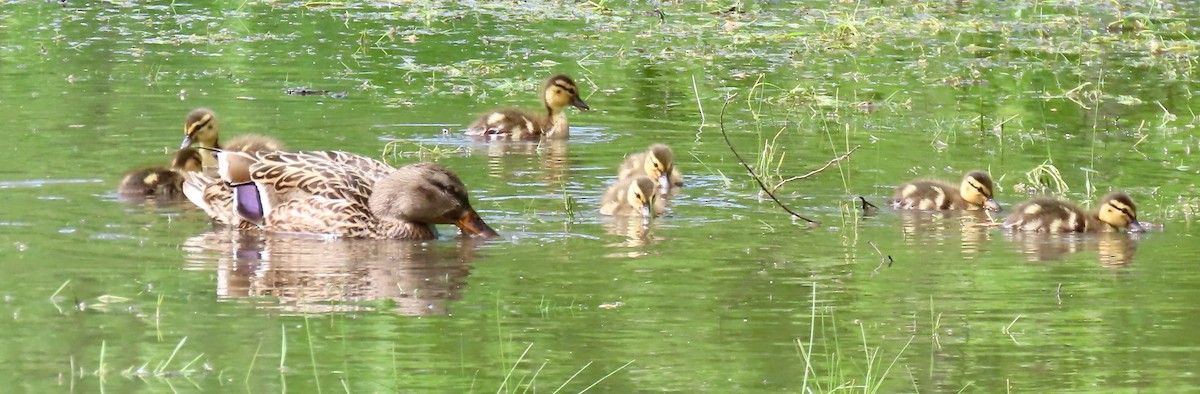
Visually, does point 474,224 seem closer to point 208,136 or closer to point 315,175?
point 315,175

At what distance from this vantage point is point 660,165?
32.7 ft

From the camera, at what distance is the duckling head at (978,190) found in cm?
952

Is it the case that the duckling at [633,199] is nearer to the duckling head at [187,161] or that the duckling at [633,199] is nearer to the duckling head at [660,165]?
the duckling head at [660,165]

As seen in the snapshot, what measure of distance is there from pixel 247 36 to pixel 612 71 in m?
3.09

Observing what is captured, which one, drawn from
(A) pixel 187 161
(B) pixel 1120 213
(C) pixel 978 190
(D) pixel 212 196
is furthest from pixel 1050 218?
(A) pixel 187 161

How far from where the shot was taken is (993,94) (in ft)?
44.3

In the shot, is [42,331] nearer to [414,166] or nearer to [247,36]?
[414,166]

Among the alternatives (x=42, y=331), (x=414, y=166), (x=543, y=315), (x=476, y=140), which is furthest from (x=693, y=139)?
(x=42, y=331)

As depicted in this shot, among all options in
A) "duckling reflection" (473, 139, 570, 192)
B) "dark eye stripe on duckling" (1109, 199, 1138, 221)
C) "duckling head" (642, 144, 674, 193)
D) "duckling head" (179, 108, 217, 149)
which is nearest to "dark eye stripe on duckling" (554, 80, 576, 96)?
"duckling reflection" (473, 139, 570, 192)

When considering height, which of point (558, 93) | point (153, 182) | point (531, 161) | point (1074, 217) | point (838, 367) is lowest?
point (531, 161)

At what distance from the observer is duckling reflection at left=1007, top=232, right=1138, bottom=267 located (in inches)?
327

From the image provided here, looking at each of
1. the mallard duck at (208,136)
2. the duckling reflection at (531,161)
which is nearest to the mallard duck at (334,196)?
the mallard duck at (208,136)

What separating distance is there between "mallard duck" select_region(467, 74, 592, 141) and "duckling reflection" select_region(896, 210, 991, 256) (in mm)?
2956

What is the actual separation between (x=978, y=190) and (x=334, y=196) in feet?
9.76
